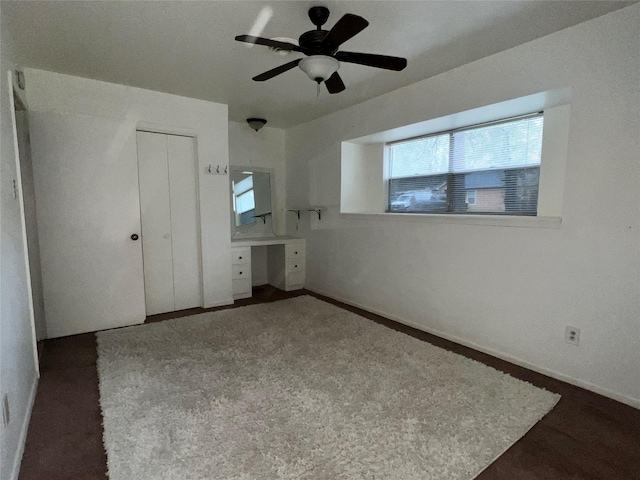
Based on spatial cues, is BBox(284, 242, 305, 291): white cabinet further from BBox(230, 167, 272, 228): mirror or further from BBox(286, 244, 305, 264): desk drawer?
BBox(230, 167, 272, 228): mirror

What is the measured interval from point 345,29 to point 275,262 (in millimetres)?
3739

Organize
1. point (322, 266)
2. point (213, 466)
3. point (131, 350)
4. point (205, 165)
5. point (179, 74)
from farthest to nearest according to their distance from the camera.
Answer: point (322, 266)
point (205, 165)
point (179, 74)
point (131, 350)
point (213, 466)

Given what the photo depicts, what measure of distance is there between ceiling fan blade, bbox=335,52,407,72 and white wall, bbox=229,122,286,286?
3023 mm

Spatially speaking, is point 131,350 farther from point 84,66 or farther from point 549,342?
point 549,342

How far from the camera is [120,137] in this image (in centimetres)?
321

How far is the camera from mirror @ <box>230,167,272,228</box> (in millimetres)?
4766

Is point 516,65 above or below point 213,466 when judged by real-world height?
above

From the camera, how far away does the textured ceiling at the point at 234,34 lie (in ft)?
6.50

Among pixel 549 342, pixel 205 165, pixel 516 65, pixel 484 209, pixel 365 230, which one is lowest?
pixel 549 342

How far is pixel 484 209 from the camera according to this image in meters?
3.29

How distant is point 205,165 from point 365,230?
203 cm

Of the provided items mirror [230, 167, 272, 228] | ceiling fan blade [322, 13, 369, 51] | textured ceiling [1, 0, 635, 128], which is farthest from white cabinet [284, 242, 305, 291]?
ceiling fan blade [322, 13, 369, 51]

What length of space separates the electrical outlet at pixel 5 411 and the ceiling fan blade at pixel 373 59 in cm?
241

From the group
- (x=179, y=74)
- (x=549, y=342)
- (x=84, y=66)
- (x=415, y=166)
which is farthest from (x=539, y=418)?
(x=84, y=66)
